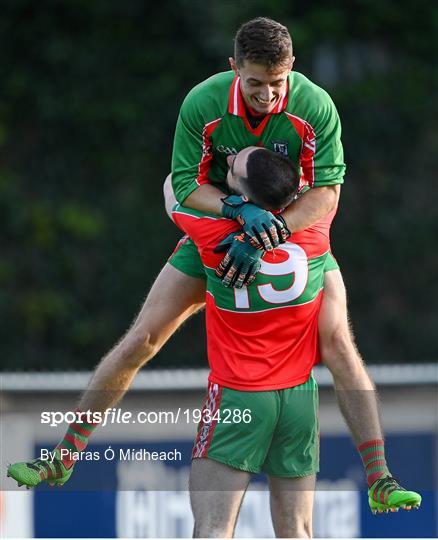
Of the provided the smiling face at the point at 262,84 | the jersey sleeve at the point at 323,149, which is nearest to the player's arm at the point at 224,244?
the jersey sleeve at the point at 323,149

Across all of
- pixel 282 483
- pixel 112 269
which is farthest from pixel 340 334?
pixel 112 269

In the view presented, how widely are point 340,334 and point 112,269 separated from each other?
30.4 feet

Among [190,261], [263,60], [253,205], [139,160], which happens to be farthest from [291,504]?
[139,160]

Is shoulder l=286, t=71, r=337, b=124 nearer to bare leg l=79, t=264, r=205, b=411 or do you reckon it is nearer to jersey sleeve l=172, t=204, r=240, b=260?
jersey sleeve l=172, t=204, r=240, b=260

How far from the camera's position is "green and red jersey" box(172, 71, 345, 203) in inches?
188

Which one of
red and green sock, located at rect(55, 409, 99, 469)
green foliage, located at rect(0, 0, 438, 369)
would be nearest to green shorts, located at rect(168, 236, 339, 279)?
red and green sock, located at rect(55, 409, 99, 469)

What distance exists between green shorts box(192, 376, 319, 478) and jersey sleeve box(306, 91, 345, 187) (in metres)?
0.75

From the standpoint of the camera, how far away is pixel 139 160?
47.2 feet

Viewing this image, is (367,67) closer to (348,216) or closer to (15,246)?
(348,216)

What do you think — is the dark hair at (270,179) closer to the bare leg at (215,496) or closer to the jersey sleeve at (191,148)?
the jersey sleeve at (191,148)

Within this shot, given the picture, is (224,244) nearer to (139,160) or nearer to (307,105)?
(307,105)

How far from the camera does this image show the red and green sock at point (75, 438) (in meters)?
5.26

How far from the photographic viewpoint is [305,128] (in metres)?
4.78

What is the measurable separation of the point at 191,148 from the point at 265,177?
1.00 feet
